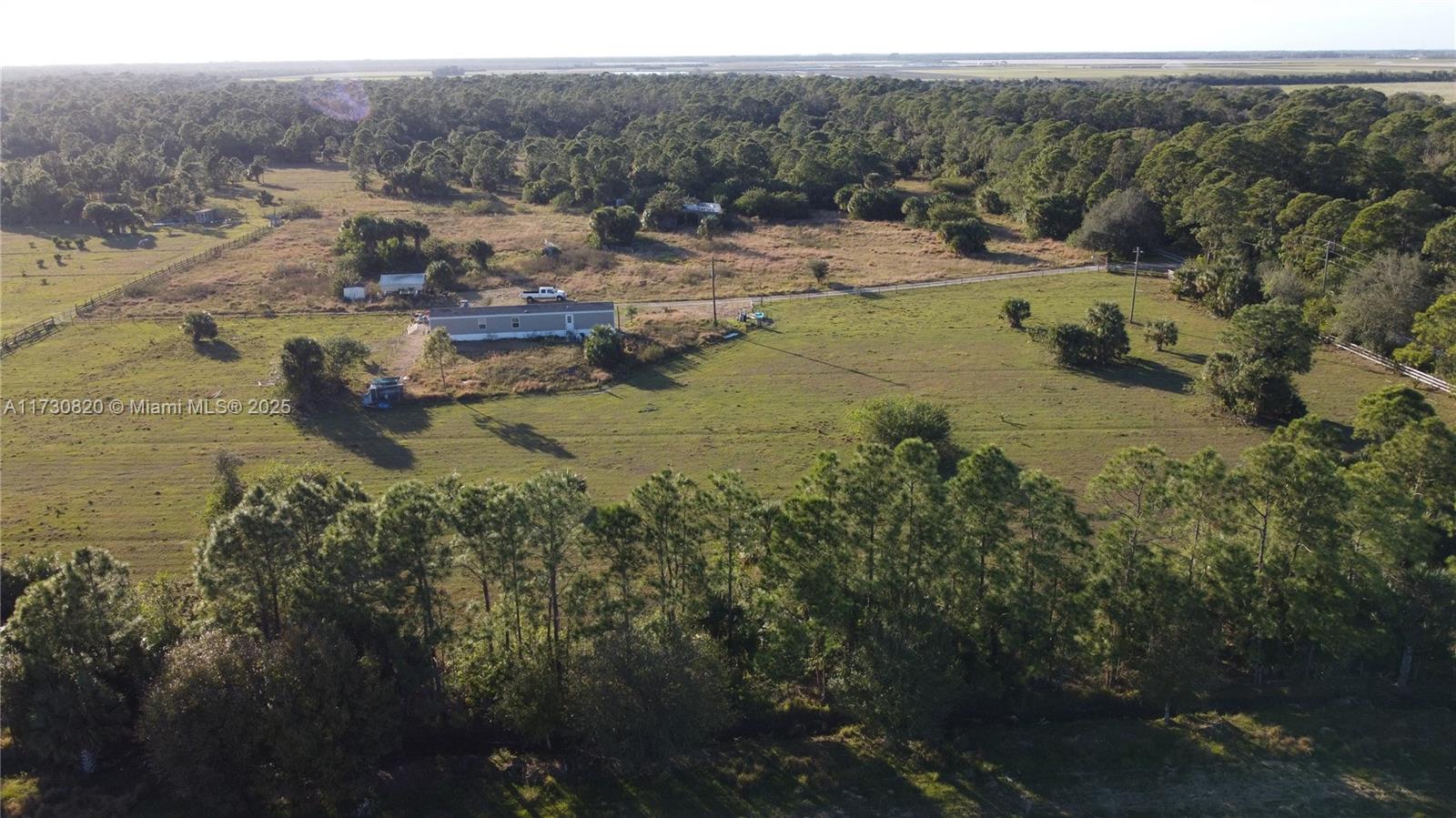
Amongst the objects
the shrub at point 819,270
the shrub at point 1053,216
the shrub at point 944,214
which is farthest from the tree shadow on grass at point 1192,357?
the shrub at point 944,214

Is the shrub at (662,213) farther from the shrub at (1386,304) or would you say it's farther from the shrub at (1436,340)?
the shrub at (1436,340)

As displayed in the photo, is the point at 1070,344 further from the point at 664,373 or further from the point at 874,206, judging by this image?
the point at 874,206

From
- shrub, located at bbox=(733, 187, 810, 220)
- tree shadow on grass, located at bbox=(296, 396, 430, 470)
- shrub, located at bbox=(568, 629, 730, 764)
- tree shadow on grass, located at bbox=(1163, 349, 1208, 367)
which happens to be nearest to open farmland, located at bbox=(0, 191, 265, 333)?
tree shadow on grass, located at bbox=(296, 396, 430, 470)

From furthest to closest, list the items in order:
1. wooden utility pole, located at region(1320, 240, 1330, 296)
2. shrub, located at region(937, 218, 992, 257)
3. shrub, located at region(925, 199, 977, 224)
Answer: shrub, located at region(925, 199, 977, 224), shrub, located at region(937, 218, 992, 257), wooden utility pole, located at region(1320, 240, 1330, 296)

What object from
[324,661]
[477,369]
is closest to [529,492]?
[324,661]

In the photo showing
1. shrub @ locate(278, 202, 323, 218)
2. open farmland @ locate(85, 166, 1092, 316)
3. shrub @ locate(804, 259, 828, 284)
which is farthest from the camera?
shrub @ locate(278, 202, 323, 218)

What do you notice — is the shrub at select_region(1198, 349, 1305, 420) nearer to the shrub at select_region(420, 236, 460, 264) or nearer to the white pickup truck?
the white pickup truck

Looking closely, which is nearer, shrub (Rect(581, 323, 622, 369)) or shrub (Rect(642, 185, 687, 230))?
shrub (Rect(581, 323, 622, 369))
